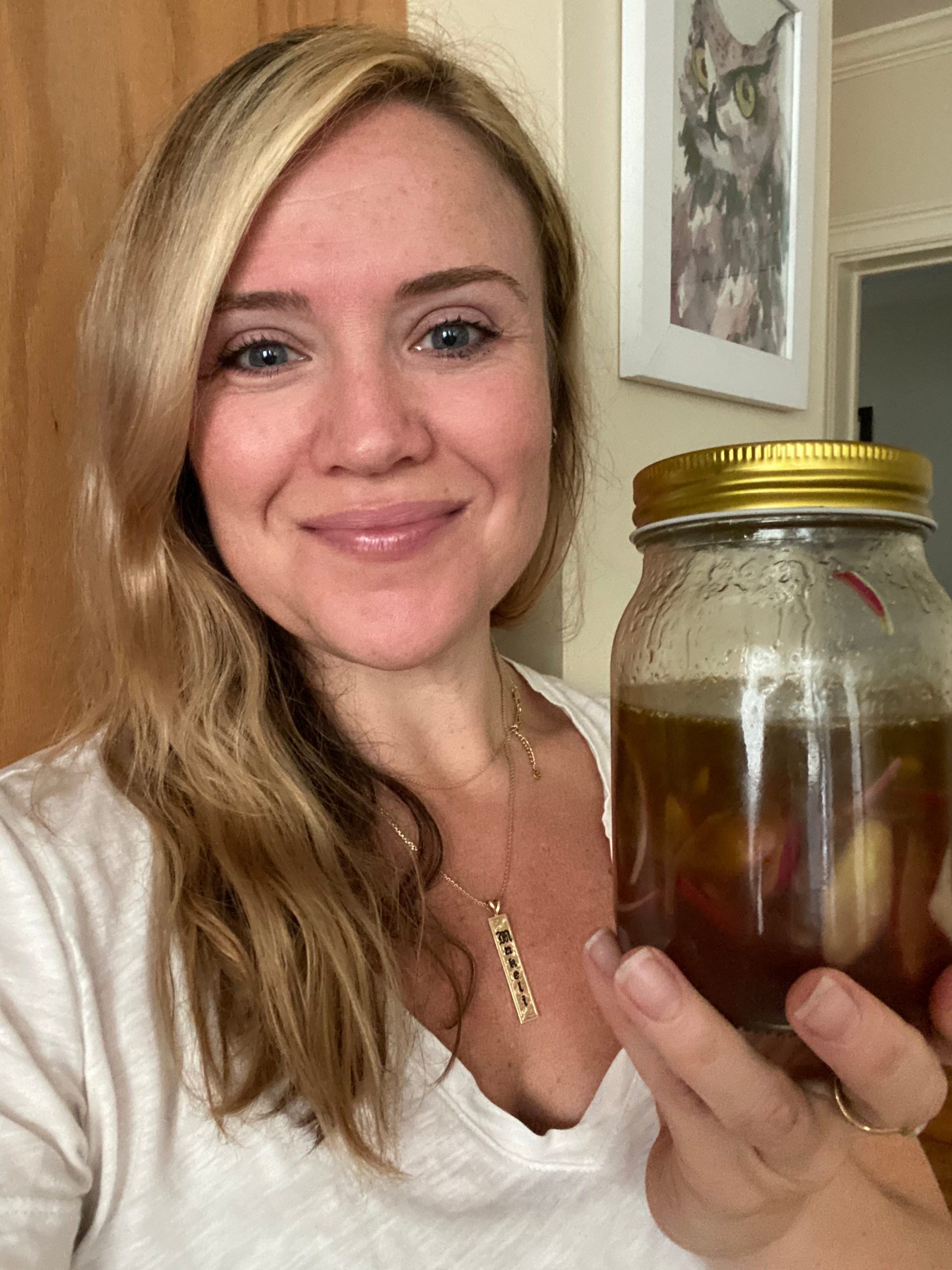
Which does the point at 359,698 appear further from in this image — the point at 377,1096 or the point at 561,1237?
the point at 561,1237

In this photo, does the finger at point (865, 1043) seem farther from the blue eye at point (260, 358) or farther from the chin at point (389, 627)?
the blue eye at point (260, 358)

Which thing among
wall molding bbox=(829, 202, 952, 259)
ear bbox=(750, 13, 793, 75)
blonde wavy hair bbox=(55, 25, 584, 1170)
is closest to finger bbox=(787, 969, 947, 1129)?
blonde wavy hair bbox=(55, 25, 584, 1170)

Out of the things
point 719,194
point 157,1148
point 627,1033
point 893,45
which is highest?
point 893,45

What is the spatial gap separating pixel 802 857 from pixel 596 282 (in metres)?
0.92

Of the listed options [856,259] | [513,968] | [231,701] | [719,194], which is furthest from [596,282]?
[856,259]

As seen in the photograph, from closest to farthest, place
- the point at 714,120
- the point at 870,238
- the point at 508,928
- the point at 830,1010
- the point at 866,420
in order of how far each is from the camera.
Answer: the point at 830,1010, the point at 508,928, the point at 714,120, the point at 870,238, the point at 866,420

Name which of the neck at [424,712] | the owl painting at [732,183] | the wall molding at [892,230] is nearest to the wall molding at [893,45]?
the wall molding at [892,230]

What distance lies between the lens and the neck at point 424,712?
88cm

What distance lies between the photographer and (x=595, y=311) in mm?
1161

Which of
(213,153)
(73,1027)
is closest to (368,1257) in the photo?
(73,1027)

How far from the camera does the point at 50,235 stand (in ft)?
2.51

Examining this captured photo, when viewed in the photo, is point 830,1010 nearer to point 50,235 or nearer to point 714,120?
point 50,235

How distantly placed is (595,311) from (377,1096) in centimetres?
95

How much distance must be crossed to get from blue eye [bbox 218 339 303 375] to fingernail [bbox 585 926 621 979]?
50 centimetres
